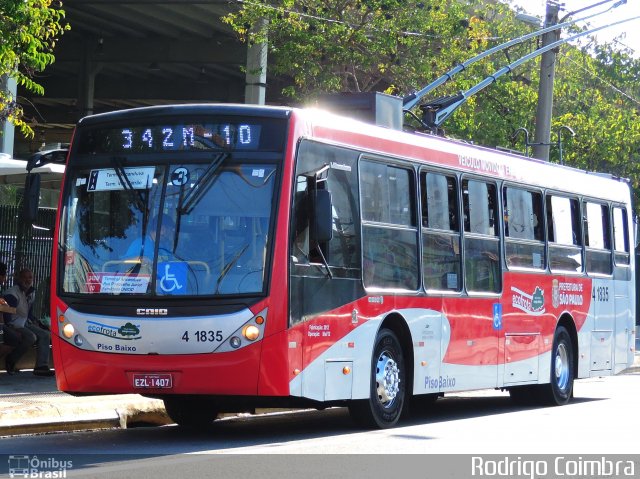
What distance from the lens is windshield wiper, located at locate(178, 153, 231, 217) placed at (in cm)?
1174

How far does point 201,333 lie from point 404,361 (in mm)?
3092

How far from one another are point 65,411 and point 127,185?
2881 millimetres

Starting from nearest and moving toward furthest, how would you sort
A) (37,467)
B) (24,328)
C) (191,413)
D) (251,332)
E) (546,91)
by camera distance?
(37,467)
(251,332)
(191,413)
(24,328)
(546,91)

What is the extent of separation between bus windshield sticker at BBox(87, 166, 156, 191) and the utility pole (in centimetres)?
1453

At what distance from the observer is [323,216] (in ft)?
38.8

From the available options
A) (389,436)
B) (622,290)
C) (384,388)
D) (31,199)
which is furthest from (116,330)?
(622,290)

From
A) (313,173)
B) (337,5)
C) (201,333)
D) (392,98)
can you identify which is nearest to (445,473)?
(201,333)

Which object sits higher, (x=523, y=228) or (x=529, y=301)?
(x=523, y=228)

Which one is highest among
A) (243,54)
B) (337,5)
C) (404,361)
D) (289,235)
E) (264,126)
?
(243,54)

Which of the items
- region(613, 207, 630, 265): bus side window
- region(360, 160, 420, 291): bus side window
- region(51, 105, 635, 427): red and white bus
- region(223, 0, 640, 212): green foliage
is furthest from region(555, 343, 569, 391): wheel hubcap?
region(223, 0, 640, 212): green foliage

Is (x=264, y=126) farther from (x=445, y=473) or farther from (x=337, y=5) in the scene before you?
(x=337, y=5)

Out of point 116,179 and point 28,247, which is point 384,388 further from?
point 28,247

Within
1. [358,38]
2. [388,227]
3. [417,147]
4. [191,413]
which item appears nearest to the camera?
[388,227]

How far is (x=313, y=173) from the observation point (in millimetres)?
12195
